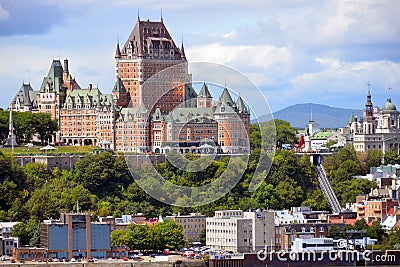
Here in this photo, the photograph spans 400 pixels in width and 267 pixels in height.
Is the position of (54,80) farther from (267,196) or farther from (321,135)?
(321,135)

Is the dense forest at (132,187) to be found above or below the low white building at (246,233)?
above

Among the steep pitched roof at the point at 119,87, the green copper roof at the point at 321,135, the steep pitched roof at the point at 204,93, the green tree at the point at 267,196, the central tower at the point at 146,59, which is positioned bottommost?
the green tree at the point at 267,196

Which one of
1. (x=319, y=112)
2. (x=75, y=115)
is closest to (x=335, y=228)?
(x=75, y=115)

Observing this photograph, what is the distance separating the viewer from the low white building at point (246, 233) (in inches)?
2778

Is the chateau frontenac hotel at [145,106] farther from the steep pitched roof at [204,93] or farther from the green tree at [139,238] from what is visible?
the green tree at [139,238]

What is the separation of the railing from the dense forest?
34 cm

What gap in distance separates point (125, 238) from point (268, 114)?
29.4ft

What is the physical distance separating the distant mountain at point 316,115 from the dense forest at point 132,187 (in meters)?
40.3

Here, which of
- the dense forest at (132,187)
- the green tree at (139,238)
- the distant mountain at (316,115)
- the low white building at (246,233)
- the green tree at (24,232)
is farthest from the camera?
the distant mountain at (316,115)

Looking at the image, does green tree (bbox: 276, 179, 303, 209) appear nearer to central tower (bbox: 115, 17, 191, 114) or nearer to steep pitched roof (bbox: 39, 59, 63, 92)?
central tower (bbox: 115, 17, 191, 114)

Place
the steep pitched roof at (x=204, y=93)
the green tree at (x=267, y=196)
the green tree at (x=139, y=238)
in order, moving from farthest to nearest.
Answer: the steep pitched roof at (x=204, y=93), the green tree at (x=267, y=196), the green tree at (x=139, y=238)

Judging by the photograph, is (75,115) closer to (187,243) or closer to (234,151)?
(234,151)

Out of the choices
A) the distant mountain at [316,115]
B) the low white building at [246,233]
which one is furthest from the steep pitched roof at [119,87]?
the distant mountain at [316,115]

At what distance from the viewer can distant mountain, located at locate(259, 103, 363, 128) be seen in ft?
470
